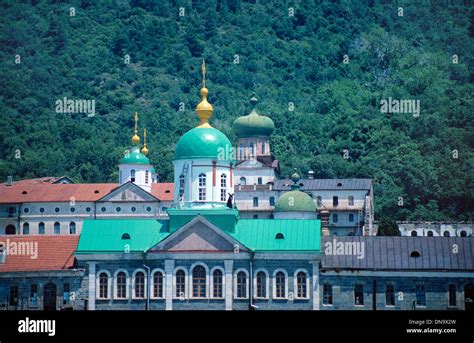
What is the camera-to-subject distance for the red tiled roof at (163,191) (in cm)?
10919

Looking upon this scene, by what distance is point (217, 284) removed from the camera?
66.9 metres

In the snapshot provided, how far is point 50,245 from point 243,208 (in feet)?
117

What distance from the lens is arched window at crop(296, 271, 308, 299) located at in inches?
2601

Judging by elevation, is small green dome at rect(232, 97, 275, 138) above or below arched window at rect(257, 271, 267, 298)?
above

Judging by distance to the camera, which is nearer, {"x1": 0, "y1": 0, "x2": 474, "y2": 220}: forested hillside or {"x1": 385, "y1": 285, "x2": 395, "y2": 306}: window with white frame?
{"x1": 385, "y1": 285, "x2": 395, "y2": 306}: window with white frame

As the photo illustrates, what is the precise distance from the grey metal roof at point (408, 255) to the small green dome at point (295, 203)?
761 inches

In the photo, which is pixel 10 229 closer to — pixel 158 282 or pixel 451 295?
pixel 158 282

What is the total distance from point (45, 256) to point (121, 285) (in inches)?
221

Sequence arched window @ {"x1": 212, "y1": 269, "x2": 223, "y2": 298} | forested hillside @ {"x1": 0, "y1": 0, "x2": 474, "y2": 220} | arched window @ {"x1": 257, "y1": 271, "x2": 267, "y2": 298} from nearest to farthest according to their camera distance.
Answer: arched window @ {"x1": 257, "y1": 271, "x2": 267, "y2": 298} → arched window @ {"x1": 212, "y1": 269, "x2": 223, "y2": 298} → forested hillside @ {"x1": 0, "y1": 0, "x2": 474, "y2": 220}

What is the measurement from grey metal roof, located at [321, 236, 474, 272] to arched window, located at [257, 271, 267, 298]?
11.3 ft

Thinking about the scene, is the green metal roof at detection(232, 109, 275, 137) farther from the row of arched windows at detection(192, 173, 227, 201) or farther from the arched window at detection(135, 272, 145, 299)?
the arched window at detection(135, 272, 145, 299)

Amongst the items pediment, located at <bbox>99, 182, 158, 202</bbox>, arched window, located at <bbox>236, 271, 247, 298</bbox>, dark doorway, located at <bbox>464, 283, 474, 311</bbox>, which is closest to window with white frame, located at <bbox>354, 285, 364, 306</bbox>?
dark doorway, located at <bbox>464, 283, 474, 311</bbox>

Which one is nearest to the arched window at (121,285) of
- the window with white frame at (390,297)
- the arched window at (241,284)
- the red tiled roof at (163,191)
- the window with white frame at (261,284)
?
the arched window at (241,284)
